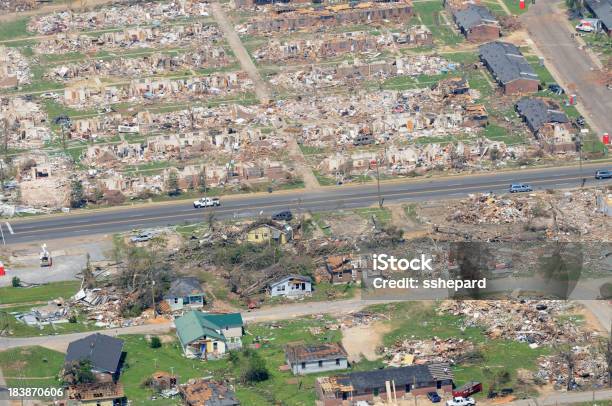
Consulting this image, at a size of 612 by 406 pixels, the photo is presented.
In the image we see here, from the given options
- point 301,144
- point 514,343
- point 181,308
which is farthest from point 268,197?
point 514,343

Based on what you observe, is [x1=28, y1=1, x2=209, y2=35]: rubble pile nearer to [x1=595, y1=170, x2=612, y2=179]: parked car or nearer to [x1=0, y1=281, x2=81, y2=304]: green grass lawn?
[x1=595, y1=170, x2=612, y2=179]: parked car

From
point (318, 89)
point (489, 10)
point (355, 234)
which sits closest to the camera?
point (355, 234)

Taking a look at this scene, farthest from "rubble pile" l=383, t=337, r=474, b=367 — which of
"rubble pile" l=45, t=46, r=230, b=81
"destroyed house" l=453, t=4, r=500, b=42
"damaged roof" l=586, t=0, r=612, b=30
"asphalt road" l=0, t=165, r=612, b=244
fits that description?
"damaged roof" l=586, t=0, r=612, b=30

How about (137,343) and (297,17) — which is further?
(297,17)

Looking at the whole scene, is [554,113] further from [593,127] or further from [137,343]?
[137,343]

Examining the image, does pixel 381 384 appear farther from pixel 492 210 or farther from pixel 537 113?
pixel 537 113

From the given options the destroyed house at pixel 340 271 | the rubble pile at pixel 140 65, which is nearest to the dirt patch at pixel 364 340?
the destroyed house at pixel 340 271

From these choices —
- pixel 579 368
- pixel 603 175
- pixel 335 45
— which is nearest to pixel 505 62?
pixel 335 45
